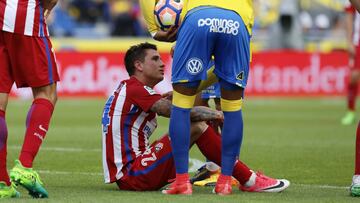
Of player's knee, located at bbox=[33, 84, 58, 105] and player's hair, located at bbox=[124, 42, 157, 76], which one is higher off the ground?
player's hair, located at bbox=[124, 42, 157, 76]

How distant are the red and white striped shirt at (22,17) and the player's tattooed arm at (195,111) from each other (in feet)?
3.31

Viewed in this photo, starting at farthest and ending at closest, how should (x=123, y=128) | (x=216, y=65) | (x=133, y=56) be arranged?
(x=133, y=56) < (x=123, y=128) < (x=216, y=65)

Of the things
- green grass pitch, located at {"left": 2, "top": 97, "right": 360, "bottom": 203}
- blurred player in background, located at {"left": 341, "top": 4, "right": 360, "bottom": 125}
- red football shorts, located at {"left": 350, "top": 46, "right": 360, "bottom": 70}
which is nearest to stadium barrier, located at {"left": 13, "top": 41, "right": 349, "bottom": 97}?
green grass pitch, located at {"left": 2, "top": 97, "right": 360, "bottom": 203}

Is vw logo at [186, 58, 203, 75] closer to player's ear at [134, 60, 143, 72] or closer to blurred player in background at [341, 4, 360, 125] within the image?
player's ear at [134, 60, 143, 72]

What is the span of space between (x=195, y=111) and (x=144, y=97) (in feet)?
1.37

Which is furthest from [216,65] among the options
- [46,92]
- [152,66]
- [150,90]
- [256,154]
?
[256,154]

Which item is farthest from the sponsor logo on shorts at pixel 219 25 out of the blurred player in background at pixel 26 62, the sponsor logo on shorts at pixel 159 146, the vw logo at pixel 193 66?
the blurred player in background at pixel 26 62

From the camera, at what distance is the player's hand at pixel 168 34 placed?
287 inches

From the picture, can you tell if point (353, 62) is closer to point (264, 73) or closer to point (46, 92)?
point (264, 73)

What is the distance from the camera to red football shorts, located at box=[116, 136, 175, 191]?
291 inches

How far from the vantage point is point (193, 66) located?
699 cm

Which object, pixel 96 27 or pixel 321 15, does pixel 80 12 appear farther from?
pixel 321 15

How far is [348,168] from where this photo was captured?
31.6 feet

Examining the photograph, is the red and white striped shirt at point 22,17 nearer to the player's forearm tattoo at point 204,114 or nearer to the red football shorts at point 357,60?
the player's forearm tattoo at point 204,114
